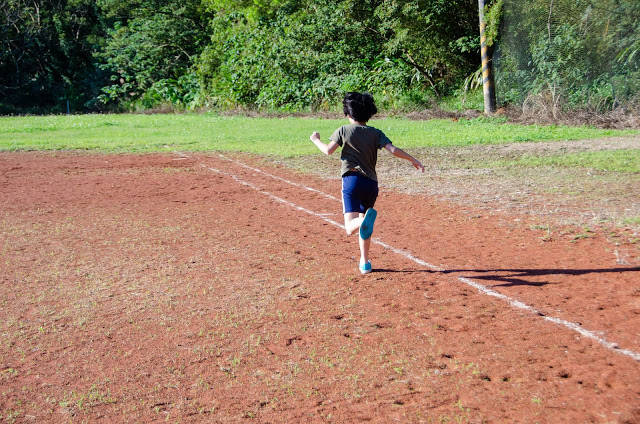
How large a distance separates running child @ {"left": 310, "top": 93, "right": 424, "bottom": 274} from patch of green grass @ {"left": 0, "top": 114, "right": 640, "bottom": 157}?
10.1 m

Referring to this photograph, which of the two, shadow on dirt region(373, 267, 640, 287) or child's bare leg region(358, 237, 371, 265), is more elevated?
child's bare leg region(358, 237, 371, 265)

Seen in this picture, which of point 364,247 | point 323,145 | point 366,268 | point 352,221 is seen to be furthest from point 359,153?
point 366,268

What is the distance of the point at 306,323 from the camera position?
5199 mm

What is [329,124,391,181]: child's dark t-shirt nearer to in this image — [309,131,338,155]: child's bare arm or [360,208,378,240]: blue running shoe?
[309,131,338,155]: child's bare arm

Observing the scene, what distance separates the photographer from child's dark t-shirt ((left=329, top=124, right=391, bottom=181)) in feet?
21.0

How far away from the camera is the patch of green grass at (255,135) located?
59.5 feet

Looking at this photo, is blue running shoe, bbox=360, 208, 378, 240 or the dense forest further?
the dense forest

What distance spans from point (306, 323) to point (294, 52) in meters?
29.7

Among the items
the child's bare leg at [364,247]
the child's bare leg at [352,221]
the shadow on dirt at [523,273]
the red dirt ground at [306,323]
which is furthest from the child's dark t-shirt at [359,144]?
the shadow on dirt at [523,273]

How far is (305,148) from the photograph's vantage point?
17.9 metres

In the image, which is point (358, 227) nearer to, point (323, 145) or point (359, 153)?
point (359, 153)

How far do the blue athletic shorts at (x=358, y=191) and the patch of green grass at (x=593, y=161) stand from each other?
712 cm

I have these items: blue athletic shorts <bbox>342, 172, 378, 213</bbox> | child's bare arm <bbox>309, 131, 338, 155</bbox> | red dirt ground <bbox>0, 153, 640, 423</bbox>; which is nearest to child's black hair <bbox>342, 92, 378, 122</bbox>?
child's bare arm <bbox>309, 131, 338, 155</bbox>

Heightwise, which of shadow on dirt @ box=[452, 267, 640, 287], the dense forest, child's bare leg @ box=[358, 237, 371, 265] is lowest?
shadow on dirt @ box=[452, 267, 640, 287]
